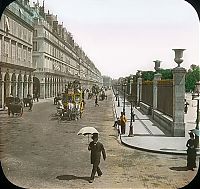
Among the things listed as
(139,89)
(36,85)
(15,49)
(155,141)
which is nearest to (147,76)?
(139,89)

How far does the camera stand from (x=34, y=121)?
20500 millimetres

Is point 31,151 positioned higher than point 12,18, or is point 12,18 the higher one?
point 12,18

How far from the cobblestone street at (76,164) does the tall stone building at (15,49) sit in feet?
38.7

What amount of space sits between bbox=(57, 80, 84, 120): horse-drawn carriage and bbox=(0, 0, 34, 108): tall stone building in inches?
203

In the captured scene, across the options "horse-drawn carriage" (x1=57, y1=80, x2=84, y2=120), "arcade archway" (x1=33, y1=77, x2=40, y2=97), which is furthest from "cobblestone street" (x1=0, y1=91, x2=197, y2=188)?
"arcade archway" (x1=33, y1=77, x2=40, y2=97)

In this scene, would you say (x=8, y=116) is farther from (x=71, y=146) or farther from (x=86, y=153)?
(x=86, y=153)

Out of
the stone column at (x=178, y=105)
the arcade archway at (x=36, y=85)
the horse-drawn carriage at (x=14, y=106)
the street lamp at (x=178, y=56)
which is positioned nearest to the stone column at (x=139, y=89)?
the arcade archway at (x=36, y=85)

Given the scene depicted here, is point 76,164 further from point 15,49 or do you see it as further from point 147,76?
point 147,76

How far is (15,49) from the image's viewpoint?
3077cm

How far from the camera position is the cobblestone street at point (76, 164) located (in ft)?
27.7

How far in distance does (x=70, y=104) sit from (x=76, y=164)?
39.7 ft

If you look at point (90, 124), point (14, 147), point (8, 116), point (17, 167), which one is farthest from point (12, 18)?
point (17, 167)

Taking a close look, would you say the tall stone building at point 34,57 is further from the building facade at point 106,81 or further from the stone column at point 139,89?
the building facade at point 106,81

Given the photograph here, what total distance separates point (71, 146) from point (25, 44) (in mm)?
23188
